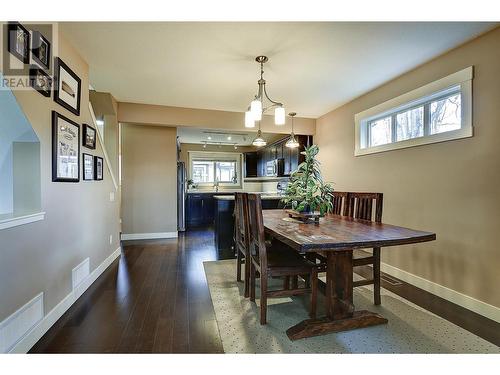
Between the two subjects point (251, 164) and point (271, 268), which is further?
point (251, 164)

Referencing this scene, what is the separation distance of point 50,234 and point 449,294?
3.62 meters

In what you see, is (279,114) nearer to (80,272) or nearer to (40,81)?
(40,81)

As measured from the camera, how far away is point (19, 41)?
162 cm

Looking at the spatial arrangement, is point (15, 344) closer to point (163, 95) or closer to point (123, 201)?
point (163, 95)

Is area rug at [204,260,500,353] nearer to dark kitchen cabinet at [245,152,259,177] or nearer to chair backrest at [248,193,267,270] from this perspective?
chair backrest at [248,193,267,270]

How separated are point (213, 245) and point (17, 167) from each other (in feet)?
10.3

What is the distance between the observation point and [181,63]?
8.63 feet

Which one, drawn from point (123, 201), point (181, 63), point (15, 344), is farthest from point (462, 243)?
point (123, 201)

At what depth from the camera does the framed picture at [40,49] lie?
1.77 m

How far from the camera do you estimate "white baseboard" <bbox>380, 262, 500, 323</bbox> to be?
2053 millimetres

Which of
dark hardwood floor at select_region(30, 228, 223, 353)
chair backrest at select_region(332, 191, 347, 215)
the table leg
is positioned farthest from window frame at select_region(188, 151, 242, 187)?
the table leg

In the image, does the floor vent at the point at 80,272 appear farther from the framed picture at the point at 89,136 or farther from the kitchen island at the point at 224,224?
the kitchen island at the point at 224,224

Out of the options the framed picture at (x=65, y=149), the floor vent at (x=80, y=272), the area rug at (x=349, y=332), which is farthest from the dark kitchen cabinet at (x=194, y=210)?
the area rug at (x=349, y=332)

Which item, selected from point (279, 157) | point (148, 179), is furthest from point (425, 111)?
point (148, 179)
